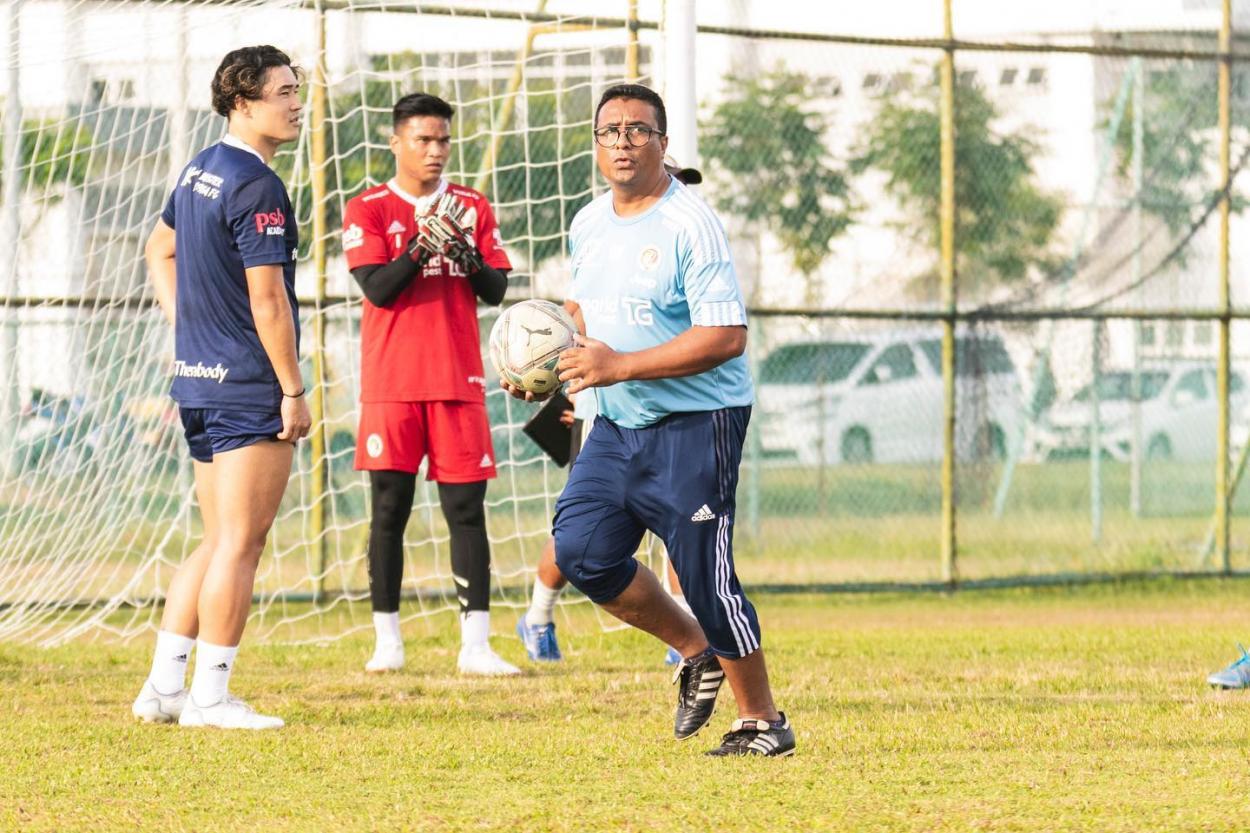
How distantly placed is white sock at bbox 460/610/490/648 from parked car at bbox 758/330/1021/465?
4.84 m

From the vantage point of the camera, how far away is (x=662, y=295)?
5.46m

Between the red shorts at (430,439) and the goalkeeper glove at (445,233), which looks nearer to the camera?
the goalkeeper glove at (445,233)

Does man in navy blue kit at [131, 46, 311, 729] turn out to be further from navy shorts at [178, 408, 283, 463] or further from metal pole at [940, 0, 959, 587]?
metal pole at [940, 0, 959, 587]

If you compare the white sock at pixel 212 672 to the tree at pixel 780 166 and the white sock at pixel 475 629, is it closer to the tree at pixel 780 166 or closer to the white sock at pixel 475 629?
the white sock at pixel 475 629

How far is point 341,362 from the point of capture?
10.3m

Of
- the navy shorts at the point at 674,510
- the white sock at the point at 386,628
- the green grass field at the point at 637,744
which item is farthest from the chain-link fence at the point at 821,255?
the navy shorts at the point at 674,510

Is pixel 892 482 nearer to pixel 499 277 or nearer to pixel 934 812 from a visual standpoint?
pixel 499 277

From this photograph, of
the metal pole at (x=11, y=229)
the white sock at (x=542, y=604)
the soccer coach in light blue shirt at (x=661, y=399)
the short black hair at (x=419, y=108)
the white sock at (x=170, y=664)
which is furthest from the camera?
the metal pole at (x=11, y=229)

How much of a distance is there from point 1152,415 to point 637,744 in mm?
8197

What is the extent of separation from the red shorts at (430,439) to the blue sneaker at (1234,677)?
3.08 meters

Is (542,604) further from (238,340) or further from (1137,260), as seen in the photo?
(1137,260)

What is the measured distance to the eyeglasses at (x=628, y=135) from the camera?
5477 mm

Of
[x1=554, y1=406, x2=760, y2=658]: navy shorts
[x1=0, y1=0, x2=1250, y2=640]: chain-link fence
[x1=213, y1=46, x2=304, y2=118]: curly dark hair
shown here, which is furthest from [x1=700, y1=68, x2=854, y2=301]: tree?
[x1=554, y1=406, x2=760, y2=658]: navy shorts

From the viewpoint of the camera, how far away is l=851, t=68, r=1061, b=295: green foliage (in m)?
12.5
